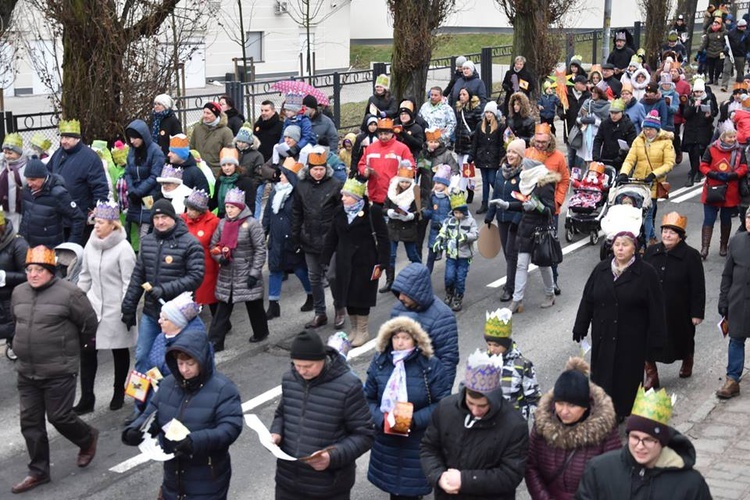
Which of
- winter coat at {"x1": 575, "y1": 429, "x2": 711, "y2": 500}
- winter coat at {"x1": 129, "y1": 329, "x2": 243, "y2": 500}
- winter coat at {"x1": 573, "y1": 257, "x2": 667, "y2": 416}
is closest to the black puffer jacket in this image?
winter coat at {"x1": 129, "y1": 329, "x2": 243, "y2": 500}

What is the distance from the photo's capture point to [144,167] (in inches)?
575

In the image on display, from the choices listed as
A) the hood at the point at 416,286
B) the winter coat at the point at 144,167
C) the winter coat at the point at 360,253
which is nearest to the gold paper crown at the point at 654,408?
the hood at the point at 416,286

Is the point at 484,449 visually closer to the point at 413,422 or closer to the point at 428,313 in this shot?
the point at 413,422

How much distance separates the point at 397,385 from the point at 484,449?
130cm

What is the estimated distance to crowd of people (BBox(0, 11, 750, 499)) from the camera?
24.6ft

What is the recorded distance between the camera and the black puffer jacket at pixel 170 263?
11.3 m

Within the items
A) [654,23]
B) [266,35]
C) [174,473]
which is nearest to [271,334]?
[174,473]

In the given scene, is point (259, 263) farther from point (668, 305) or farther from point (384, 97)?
point (384, 97)

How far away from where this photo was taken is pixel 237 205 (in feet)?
41.7

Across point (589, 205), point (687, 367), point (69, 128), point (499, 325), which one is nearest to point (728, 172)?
point (589, 205)

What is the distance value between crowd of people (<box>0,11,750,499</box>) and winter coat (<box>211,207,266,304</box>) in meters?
0.02

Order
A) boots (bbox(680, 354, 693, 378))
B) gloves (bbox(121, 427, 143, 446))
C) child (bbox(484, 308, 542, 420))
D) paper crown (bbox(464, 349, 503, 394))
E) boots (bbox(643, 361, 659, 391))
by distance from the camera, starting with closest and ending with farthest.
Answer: paper crown (bbox(464, 349, 503, 394)) → gloves (bbox(121, 427, 143, 446)) → child (bbox(484, 308, 542, 420)) → boots (bbox(643, 361, 659, 391)) → boots (bbox(680, 354, 693, 378))

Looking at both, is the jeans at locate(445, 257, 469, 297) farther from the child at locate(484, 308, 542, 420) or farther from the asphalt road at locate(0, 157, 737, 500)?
the child at locate(484, 308, 542, 420)

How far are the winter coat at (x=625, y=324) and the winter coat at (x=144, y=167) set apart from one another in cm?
605
